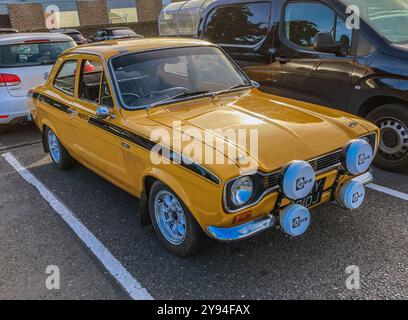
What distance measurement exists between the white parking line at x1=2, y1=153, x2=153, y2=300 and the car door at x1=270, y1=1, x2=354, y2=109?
127 inches

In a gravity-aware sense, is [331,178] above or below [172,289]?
above

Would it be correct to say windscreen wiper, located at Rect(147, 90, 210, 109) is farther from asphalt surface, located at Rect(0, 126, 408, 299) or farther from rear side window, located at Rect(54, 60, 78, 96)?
rear side window, located at Rect(54, 60, 78, 96)

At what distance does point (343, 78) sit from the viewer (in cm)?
487

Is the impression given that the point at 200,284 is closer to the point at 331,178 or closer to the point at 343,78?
the point at 331,178

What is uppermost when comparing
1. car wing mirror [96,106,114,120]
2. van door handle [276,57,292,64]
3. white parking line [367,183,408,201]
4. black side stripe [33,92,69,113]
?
van door handle [276,57,292,64]

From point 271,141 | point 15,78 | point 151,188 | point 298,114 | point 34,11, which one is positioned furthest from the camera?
point 34,11

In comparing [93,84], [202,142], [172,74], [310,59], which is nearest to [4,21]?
[93,84]

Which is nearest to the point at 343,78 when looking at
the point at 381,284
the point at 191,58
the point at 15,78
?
the point at 191,58

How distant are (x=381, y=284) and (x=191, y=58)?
277 cm

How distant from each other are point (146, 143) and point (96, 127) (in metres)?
0.94

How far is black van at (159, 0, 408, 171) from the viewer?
178 inches

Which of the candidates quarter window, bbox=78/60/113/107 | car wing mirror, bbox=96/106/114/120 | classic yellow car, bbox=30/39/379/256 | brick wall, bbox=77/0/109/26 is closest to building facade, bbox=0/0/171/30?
brick wall, bbox=77/0/109/26

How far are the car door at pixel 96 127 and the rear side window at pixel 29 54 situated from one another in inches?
117

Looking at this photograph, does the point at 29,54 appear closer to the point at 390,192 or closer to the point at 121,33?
the point at 390,192
